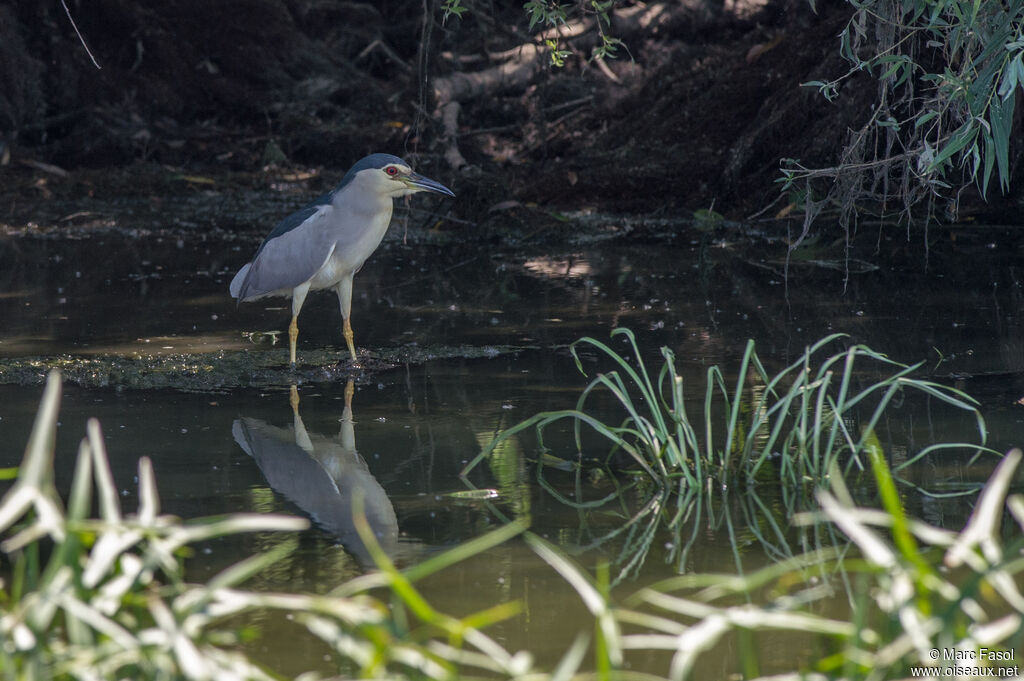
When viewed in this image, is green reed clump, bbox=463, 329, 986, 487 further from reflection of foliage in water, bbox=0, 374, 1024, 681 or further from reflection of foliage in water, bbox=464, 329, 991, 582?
reflection of foliage in water, bbox=0, 374, 1024, 681

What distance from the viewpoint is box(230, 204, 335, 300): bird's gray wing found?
659 cm

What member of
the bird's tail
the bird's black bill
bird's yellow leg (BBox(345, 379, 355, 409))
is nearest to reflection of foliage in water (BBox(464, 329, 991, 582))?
bird's yellow leg (BBox(345, 379, 355, 409))

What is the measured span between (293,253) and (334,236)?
0.24m

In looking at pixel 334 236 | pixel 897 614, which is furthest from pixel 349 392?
pixel 897 614

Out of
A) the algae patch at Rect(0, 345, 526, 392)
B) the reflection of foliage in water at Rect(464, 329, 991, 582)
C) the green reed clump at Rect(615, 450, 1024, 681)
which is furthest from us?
the algae patch at Rect(0, 345, 526, 392)

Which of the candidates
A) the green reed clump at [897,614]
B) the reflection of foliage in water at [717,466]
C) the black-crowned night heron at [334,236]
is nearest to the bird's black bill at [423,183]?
the black-crowned night heron at [334,236]

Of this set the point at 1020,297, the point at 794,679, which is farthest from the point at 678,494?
the point at 1020,297

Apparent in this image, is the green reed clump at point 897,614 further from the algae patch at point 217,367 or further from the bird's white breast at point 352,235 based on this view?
the bird's white breast at point 352,235

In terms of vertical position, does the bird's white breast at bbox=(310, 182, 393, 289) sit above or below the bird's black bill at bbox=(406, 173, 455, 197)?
below

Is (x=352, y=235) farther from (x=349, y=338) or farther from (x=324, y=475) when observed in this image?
(x=324, y=475)

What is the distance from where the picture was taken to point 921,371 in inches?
224

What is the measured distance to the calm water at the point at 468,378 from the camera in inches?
145

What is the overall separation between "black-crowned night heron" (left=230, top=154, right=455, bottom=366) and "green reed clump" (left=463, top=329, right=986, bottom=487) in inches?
71.5

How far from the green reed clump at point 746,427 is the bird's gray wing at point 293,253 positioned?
1878 mm
